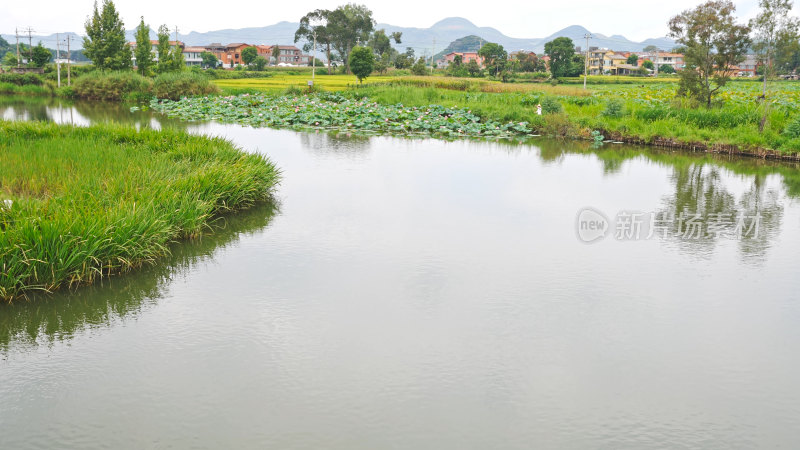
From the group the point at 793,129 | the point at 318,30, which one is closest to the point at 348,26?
the point at 318,30

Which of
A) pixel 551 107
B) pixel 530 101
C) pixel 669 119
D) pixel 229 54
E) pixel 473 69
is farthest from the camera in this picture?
pixel 229 54

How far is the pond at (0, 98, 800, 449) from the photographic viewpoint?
13.1ft

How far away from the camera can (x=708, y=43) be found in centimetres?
1873

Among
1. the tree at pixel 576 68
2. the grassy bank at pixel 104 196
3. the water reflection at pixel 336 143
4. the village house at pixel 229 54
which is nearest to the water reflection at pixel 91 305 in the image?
the grassy bank at pixel 104 196

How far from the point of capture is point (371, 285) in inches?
252

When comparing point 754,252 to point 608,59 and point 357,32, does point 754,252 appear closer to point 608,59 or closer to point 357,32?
point 357,32

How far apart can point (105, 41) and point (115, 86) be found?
6436mm

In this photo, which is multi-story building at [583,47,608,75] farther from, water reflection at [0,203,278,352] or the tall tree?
water reflection at [0,203,278,352]

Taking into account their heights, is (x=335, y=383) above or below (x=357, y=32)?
below

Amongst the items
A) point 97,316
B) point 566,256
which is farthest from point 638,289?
point 97,316

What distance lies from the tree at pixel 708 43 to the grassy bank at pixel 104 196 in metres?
14.3

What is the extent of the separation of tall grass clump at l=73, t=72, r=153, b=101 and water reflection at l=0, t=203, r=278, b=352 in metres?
26.4

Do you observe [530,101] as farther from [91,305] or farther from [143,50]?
[143,50]

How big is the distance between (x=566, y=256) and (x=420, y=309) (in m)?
2.45
